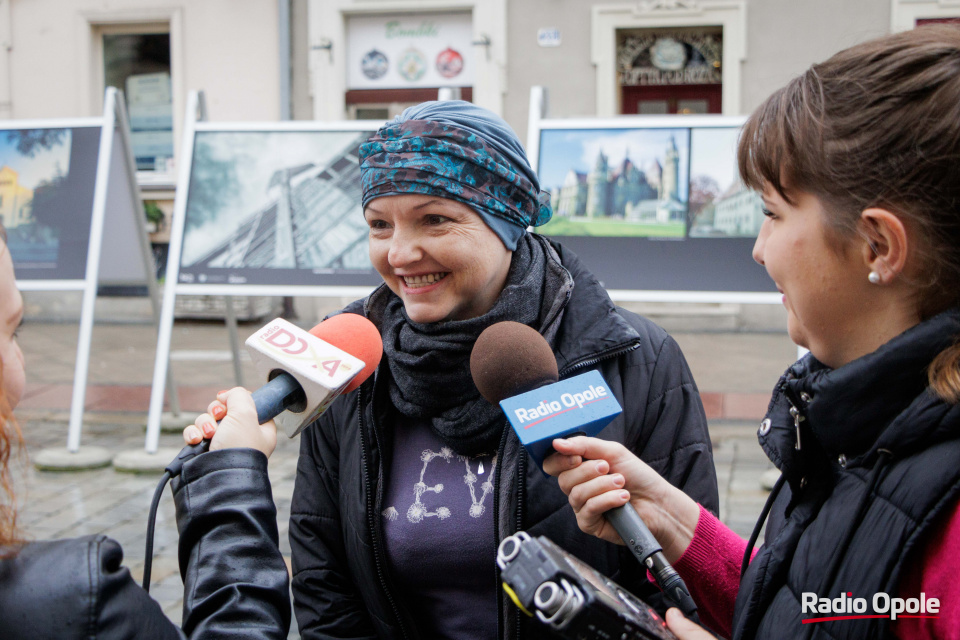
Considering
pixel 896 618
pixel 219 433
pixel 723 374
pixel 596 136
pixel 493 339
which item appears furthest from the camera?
pixel 723 374

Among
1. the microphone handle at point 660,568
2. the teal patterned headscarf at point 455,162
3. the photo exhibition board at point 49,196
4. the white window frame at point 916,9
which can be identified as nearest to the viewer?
the microphone handle at point 660,568

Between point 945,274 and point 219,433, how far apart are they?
1.04 meters

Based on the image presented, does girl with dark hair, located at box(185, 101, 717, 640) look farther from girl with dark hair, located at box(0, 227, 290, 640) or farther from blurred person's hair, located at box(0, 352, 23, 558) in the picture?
blurred person's hair, located at box(0, 352, 23, 558)

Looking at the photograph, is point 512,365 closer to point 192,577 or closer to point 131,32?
point 192,577

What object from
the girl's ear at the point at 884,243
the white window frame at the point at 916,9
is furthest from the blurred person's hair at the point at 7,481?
the white window frame at the point at 916,9

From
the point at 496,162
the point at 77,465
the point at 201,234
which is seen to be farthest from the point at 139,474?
the point at 496,162

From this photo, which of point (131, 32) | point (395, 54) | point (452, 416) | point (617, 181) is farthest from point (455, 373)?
point (131, 32)

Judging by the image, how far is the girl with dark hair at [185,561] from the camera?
1.02 metres

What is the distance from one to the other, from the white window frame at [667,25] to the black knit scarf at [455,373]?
855 centimetres

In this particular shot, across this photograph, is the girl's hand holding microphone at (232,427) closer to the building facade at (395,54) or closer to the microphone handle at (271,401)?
the microphone handle at (271,401)

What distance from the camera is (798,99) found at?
1.19 metres

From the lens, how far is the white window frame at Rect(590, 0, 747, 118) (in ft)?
32.5

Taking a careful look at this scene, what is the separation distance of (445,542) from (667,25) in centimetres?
948

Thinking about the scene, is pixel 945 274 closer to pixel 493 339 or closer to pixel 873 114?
pixel 873 114
